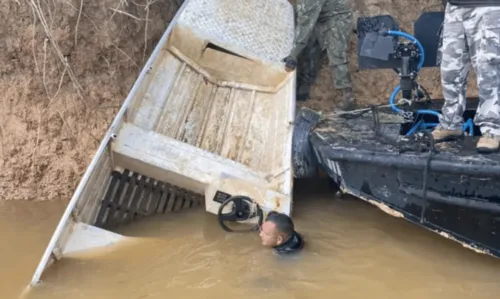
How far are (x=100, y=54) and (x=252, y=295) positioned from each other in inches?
103

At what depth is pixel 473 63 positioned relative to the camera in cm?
367

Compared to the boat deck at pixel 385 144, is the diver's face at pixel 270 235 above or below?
below

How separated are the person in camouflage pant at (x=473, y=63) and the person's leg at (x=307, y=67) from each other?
6.32ft

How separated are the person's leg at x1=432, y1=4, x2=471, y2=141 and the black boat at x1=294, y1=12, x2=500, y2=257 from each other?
0.34ft

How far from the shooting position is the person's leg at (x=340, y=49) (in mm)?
5375

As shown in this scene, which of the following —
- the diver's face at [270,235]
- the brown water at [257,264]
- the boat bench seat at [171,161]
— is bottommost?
the brown water at [257,264]

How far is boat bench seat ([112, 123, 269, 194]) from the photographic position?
423cm

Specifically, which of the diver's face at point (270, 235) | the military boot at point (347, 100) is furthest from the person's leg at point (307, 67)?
the diver's face at point (270, 235)

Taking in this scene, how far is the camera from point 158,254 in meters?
3.92

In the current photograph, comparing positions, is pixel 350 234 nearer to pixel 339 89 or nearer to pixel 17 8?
pixel 339 89

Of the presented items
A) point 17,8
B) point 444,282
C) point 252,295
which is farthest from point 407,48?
point 17,8

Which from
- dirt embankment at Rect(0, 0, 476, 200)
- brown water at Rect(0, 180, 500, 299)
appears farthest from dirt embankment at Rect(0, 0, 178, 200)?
brown water at Rect(0, 180, 500, 299)

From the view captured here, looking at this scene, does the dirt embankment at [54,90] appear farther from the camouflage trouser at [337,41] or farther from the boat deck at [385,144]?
the boat deck at [385,144]

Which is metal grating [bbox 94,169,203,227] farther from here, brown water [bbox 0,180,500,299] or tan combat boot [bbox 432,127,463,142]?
tan combat boot [bbox 432,127,463,142]
